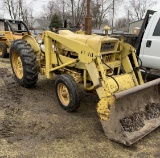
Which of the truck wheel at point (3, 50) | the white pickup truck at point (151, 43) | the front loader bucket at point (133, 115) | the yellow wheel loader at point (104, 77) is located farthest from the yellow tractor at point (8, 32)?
the front loader bucket at point (133, 115)

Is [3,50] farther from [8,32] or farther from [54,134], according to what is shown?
[54,134]

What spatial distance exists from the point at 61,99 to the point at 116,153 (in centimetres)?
182

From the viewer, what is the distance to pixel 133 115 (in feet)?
13.0

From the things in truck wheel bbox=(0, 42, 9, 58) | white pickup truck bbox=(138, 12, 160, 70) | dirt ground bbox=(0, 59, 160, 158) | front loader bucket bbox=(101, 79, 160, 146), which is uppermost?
white pickup truck bbox=(138, 12, 160, 70)

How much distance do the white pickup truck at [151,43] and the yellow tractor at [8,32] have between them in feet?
21.6

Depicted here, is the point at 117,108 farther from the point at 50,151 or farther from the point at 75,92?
the point at 50,151

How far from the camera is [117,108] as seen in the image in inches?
149

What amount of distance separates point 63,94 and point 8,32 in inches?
287

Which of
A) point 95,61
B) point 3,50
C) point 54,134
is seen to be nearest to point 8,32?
point 3,50

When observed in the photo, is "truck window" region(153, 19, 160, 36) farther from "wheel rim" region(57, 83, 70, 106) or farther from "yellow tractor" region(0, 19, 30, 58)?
"yellow tractor" region(0, 19, 30, 58)

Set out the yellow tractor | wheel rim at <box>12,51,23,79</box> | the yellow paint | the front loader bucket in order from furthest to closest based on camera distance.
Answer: the yellow tractor, wheel rim at <box>12,51,23,79</box>, the yellow paint, the front loader bucket

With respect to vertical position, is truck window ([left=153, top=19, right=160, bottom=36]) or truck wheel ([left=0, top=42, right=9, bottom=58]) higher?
truck window ([left=153, top=19, right=160, bottom=36])

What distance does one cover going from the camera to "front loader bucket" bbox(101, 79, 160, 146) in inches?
139

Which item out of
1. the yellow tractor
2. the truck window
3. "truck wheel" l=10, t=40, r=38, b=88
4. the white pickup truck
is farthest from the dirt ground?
the yellow tractor
